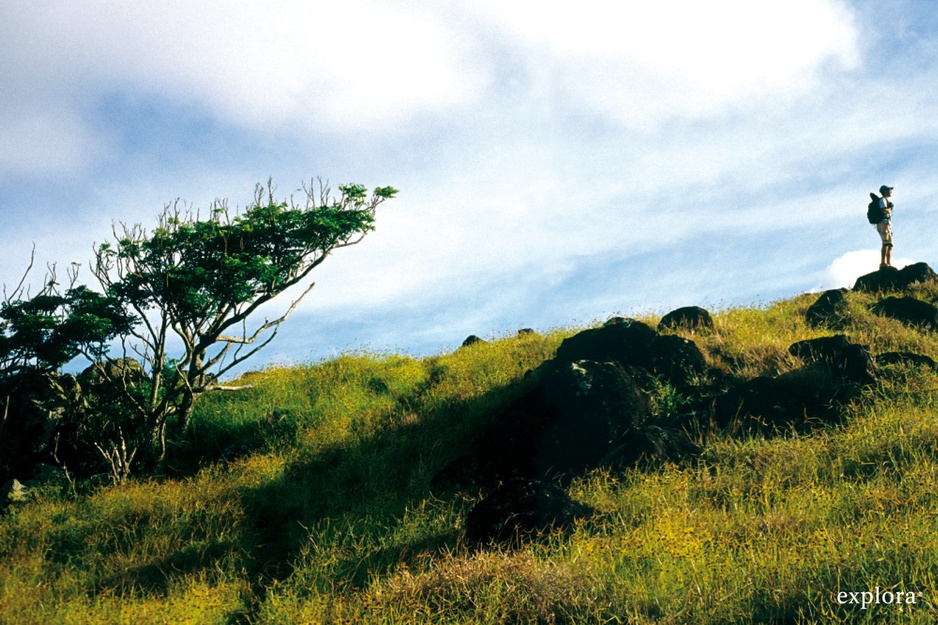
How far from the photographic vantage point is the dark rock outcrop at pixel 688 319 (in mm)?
16234

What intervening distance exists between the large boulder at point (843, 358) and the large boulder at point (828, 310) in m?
3.53

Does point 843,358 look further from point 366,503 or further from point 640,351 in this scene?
point 366,503

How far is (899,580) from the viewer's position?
5.81m

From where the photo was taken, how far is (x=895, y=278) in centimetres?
2044

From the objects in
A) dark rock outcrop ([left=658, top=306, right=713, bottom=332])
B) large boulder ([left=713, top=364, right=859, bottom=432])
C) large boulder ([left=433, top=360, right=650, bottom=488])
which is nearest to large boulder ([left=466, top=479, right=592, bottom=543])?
large boulder ([left=433, top=360, right=650, bottom=488])

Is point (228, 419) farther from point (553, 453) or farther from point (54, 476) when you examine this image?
point (553, 453)

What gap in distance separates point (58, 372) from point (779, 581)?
1537cm

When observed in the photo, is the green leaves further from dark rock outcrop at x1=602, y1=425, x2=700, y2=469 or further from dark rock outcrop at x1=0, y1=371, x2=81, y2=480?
dark rock outcrop at x1=602, y1=425, x2=700, y2=469

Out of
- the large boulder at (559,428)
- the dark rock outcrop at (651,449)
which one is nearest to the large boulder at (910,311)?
the large boulder at (559,428)

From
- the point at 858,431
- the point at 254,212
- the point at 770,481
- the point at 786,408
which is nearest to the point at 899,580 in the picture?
the point at 770,481

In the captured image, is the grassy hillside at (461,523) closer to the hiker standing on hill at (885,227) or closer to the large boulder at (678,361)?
the large boulder at (678,361)

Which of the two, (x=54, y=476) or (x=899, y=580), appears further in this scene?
(x=54, y=476)

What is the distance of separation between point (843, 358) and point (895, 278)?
982cm

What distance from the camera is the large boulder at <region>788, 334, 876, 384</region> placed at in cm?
1224
